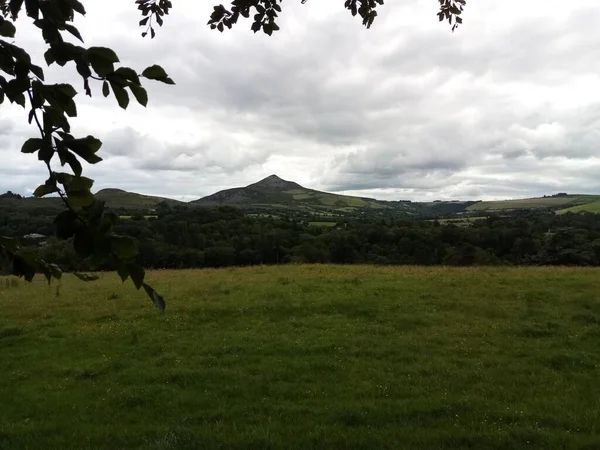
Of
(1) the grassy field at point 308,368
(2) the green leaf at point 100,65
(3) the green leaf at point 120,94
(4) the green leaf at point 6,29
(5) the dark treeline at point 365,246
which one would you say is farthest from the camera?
(5) the dark treeline at point 365,246

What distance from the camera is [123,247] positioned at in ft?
5.57

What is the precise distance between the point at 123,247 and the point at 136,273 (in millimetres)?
124

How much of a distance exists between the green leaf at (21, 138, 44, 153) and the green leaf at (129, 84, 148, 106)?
1.28ft

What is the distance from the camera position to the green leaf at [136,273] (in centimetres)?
176

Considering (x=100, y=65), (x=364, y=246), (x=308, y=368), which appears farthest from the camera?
(x=364, y=246)

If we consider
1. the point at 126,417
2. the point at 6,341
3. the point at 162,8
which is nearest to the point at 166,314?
the point at 6,341

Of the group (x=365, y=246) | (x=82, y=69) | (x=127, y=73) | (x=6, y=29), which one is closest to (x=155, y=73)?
(x=127, y=73)

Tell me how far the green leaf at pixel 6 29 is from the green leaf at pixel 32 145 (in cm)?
73

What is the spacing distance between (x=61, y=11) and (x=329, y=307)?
44.5ft

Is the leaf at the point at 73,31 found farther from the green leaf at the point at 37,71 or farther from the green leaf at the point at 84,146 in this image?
the green leaf at the point at 84,146

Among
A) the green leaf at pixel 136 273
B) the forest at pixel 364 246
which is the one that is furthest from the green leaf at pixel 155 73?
the forest at pixel 364 246

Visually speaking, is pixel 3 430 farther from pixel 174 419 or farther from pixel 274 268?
pixel 274 268

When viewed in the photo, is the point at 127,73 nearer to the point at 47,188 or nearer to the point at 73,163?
the point at 73,163

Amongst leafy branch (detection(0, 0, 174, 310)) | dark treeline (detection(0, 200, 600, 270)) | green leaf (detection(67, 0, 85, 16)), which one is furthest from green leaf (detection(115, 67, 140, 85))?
dark treeline (detection(0, 200, 600, 270))
